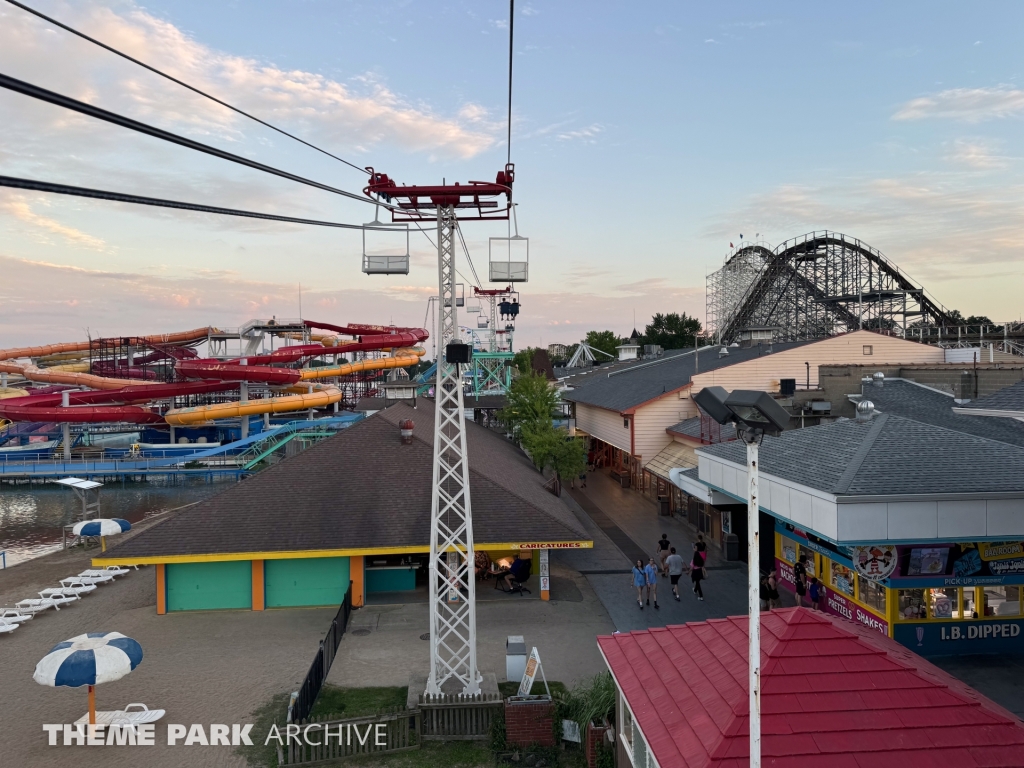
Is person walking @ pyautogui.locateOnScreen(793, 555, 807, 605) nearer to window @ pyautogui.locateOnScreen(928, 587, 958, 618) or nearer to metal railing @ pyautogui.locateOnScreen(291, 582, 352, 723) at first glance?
window @ pyautogui.locateOnScreen(928, 587, 958, 618)

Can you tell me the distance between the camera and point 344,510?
19.5 meters

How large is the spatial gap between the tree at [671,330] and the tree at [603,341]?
27.6 ft

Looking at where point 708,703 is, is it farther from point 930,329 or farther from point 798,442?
point 930,329

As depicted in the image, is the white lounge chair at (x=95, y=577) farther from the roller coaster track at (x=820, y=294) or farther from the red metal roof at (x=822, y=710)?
the roller coaster track at (x=820, y=294)

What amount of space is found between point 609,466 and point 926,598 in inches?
1119

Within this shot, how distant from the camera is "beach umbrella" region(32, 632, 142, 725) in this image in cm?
1142

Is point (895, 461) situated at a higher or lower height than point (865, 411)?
lower

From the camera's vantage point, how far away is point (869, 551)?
14.1 meters

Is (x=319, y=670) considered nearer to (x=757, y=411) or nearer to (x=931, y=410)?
(x=757, y=411)

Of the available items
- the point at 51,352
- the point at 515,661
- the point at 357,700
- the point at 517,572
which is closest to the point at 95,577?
the point at 357,700

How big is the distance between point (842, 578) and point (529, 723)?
842 cm

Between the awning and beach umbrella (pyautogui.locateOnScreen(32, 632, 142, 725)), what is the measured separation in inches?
808

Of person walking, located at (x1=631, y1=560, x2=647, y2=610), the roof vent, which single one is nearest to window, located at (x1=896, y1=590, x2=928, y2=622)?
the roof vent

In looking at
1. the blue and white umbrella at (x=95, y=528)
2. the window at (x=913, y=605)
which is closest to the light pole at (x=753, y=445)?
the window at (x=913, y=605)
